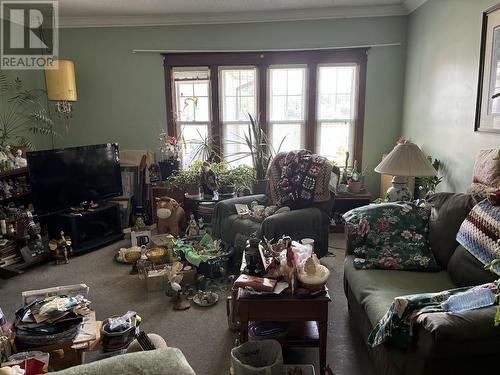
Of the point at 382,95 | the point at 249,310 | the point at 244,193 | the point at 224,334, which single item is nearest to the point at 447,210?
the point at 249,310

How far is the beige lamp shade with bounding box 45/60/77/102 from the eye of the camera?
402cm

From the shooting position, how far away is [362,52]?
4180 mm

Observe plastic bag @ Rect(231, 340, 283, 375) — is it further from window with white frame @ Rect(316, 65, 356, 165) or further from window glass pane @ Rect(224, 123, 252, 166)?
window with white frame @ Rect(316, 65, 356, 165)

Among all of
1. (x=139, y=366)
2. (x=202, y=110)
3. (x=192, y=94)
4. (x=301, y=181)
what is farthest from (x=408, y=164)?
(x=192, y=94)

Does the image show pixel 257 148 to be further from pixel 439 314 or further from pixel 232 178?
pixel 439 314

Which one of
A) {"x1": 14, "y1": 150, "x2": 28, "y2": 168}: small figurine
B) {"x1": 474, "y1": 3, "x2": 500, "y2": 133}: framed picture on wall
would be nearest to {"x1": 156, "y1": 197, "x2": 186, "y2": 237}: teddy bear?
{"x1": 14, "y1": 150, "x2": 28, "y2": 168}: small figurine

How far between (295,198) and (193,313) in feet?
4.15

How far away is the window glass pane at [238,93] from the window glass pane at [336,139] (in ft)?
2.83

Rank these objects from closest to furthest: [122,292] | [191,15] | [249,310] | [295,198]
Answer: [249,310], [122,292], [295,198], [191,15]

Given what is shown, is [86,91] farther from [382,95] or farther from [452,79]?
[452,79]

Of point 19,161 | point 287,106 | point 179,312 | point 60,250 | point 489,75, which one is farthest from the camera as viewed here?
point 287,106

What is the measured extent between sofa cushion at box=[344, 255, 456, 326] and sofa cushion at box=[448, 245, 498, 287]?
0.06 metres

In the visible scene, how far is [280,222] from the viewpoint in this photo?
2867 millimetres

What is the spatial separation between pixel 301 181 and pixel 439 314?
1.93 meters
